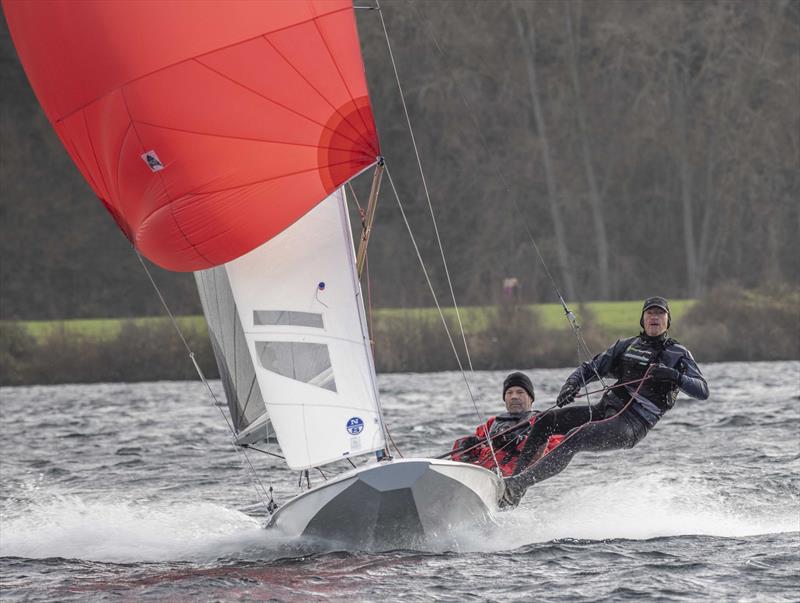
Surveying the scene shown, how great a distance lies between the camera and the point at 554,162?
39.3m

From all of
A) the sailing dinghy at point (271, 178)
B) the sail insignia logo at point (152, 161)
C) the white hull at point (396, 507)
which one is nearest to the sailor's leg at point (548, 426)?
the sailing dinghy at point (271, 178)

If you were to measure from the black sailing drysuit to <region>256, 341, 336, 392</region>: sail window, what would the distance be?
5.19ft

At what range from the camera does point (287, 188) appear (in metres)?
10.2

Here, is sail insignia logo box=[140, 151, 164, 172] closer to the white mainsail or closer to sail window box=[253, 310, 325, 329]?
the white mainsail

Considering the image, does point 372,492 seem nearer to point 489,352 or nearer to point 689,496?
point 689,496

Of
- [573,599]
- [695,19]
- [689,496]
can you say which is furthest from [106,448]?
[695,19]

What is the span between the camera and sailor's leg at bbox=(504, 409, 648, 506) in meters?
11.0

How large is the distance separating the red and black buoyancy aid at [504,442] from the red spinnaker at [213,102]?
7.41ft

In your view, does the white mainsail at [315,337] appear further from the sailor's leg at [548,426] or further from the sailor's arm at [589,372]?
the sailor's arm at [589,372]

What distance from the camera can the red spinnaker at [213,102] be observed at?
9.95 m

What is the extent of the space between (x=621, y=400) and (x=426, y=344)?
18.2 metres

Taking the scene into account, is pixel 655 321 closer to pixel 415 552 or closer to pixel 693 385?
pixel 693 385

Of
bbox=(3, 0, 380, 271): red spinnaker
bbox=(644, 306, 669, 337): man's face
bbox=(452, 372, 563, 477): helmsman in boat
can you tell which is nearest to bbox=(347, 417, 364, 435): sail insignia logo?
bbox=(452, 372, 563, 477): helmsman in boat

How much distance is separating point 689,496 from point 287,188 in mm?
4817
